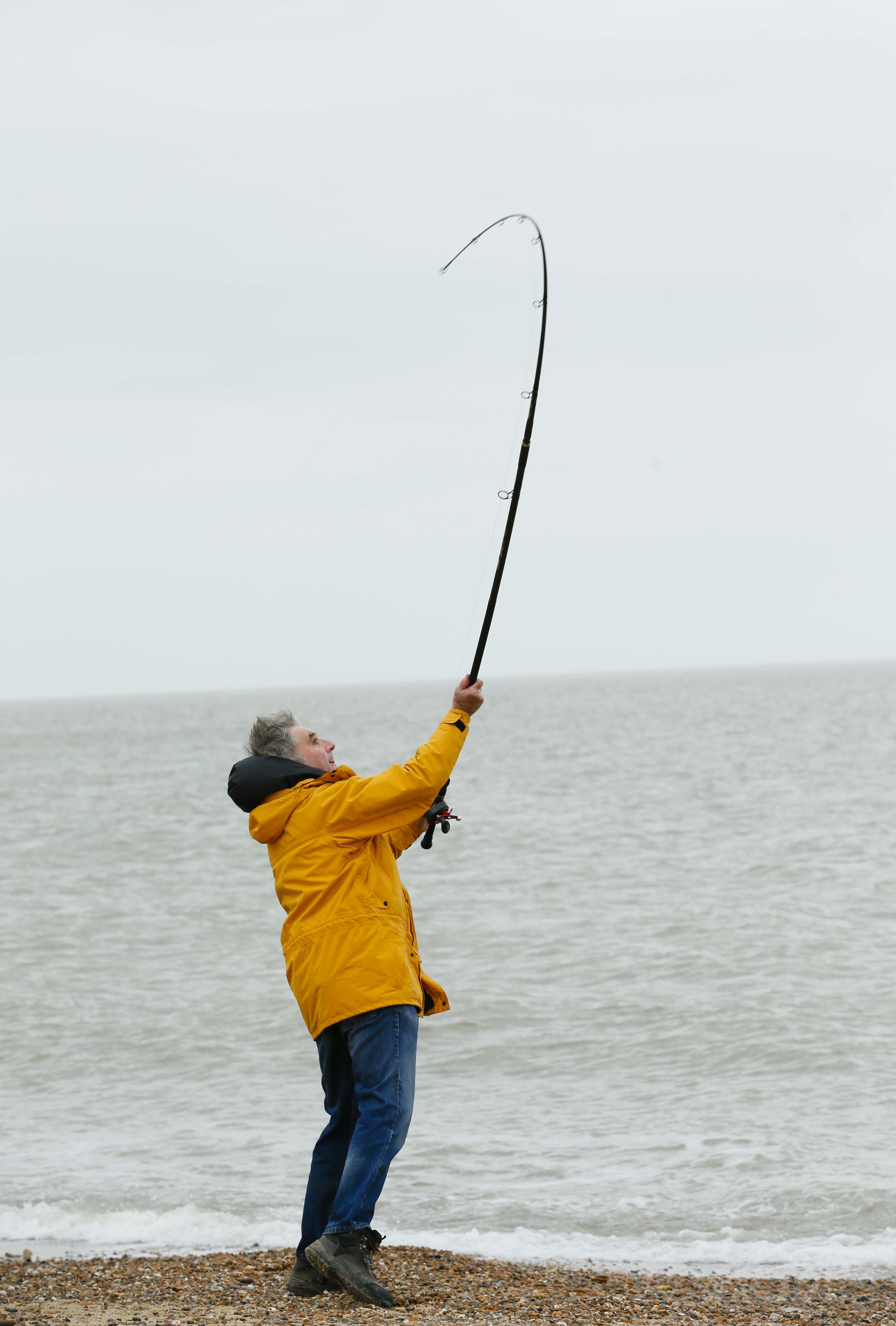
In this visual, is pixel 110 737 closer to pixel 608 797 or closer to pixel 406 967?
pixel 608 797

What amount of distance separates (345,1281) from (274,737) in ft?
5.04

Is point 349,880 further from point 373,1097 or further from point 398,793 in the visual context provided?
point 373,1097

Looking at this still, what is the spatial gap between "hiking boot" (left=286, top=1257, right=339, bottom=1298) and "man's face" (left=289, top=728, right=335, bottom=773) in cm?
145

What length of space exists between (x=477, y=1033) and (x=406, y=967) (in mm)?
5370

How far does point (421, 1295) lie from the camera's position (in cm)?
409

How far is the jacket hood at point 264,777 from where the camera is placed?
12.3 ft

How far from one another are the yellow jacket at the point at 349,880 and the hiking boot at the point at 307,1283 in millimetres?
747

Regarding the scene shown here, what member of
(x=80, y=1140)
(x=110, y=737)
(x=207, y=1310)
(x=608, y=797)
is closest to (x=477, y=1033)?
(x=80, y=1140)

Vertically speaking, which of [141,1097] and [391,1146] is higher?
[391,1146]

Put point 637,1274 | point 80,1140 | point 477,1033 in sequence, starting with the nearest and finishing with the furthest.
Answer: point 637,1274
point 80,1140
point 477,1033

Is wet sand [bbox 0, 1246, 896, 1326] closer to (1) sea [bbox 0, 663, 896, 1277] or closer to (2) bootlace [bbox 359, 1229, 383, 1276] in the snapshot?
(2) bootlace [bbox 359, 1229, 383, 1276]

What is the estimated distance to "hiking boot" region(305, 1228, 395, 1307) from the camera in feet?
12.0

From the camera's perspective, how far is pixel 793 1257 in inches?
199

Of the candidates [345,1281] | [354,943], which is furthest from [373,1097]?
[345,1281]
